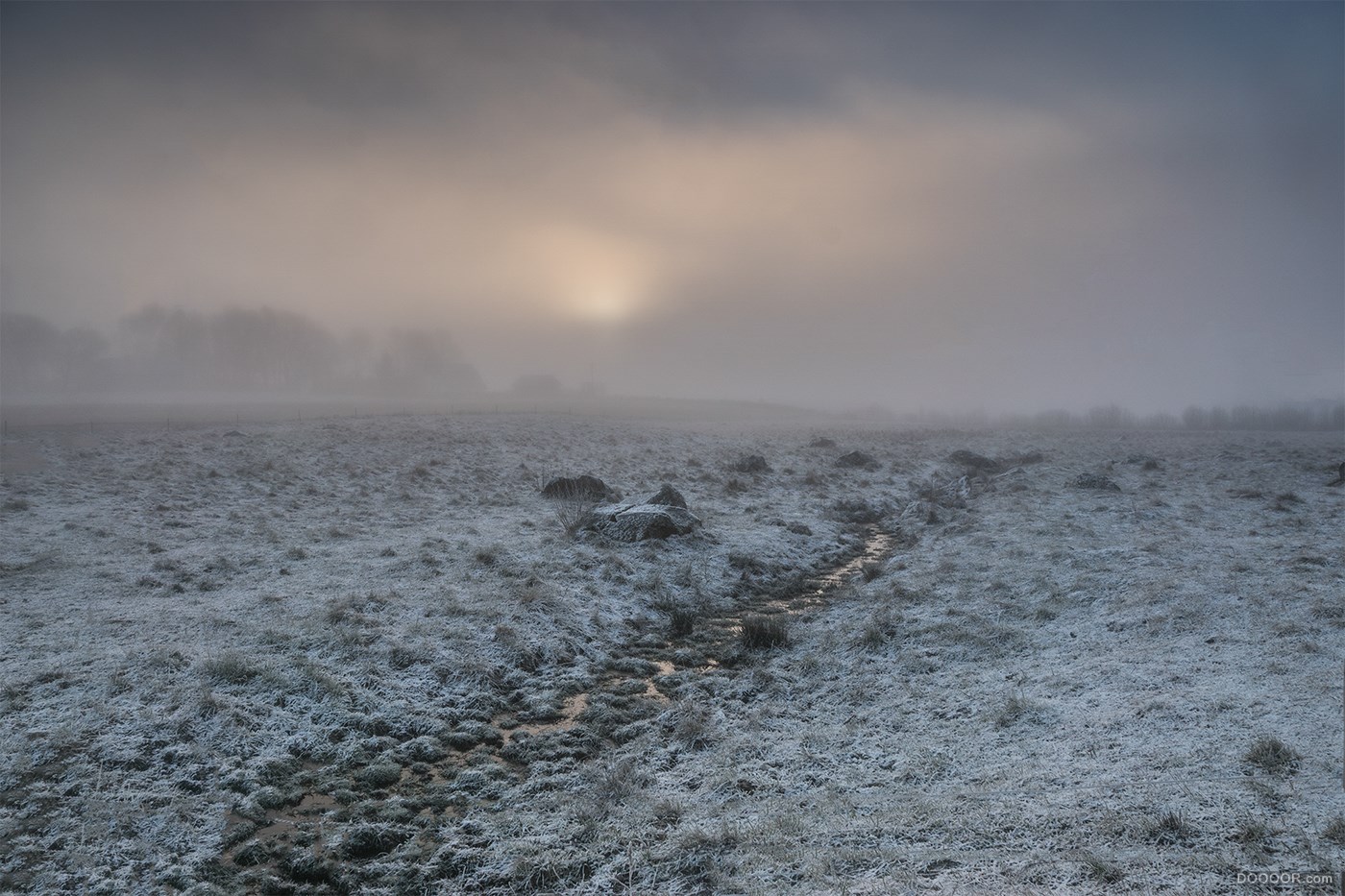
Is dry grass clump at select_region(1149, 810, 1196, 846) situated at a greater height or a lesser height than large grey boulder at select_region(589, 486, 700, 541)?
lesser

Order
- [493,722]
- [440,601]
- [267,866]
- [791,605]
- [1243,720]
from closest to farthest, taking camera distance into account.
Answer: [267,866], [1243,720], [493,722], [440,601], [791,605]

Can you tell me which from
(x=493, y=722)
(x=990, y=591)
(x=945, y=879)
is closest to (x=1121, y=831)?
(x=945, y=879)

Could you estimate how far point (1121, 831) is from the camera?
5.68 m

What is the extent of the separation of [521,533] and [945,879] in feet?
49.8

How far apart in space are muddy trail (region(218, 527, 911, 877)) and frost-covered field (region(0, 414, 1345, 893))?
0.15ft

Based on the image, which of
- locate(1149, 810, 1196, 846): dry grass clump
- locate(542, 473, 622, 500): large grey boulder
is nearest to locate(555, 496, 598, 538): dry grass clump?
locate(542, 473, 622, 500): large grey boulder

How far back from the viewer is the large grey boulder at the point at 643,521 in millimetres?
17984

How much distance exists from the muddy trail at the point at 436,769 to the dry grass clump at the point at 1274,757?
7034mm

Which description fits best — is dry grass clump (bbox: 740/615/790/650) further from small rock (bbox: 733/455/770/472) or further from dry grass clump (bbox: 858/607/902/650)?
small rock (bbox: 733/455/770/472)

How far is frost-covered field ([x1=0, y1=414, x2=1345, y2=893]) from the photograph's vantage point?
239 inches

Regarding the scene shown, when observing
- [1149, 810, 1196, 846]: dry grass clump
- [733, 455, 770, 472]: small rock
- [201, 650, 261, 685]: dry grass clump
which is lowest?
[201, 650, 261, 685]: dry grass clump

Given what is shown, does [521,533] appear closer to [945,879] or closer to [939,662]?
[939,662]

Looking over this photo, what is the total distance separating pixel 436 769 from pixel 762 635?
640 cm

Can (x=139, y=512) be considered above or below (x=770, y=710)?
above
